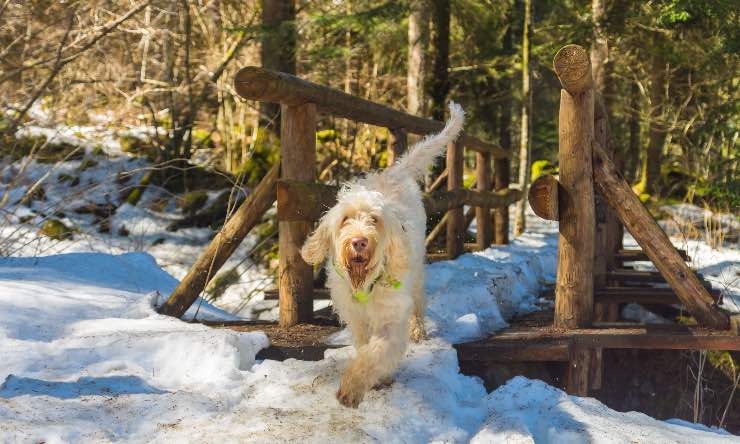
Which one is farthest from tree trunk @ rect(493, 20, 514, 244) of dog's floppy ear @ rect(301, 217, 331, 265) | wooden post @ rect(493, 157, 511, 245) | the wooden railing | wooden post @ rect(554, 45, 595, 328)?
dog's floppy ear @ rect(301, 217, 331, 265)

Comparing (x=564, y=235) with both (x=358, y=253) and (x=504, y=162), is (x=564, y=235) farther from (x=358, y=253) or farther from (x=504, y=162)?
(x=504, y=162)

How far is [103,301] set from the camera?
4.70m

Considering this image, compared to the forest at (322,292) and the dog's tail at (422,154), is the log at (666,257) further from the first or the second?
the dog's tail at (422,154)

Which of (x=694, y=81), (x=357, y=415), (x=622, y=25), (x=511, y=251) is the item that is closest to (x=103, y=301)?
(x=357, y=415)

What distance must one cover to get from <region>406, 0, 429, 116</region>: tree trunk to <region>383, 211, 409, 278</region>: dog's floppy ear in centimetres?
792

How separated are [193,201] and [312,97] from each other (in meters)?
7.95

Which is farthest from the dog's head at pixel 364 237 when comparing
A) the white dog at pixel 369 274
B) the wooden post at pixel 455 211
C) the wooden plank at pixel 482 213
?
the wooden plank at pixel 482 213

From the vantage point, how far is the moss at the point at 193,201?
11.8 metres

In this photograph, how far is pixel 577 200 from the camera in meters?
4.48

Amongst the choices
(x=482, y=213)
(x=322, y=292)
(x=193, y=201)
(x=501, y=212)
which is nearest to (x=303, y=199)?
(x=322, y=292)

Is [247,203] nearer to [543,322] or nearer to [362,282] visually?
[362,282]

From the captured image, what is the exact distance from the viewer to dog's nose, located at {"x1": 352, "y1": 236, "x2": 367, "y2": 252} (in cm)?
361

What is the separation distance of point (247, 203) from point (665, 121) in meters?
14.6

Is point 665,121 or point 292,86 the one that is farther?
point 665,121
